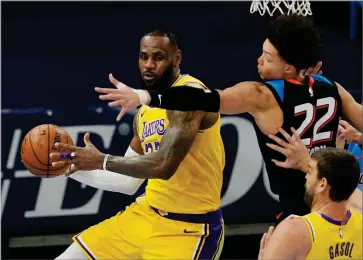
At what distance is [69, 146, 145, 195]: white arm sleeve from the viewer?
5.44m

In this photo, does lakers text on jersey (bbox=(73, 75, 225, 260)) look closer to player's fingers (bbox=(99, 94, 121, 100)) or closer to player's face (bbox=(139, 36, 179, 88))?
player's face (bbox=(139, 36, 179, 88))

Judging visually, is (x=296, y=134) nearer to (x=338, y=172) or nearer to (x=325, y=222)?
(x=338, y=172)

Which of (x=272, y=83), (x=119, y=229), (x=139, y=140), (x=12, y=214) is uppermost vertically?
(x=272, y=83)

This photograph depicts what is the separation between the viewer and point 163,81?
5324 millimetres

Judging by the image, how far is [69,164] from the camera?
4.93 metres

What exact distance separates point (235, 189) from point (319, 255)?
3.54m

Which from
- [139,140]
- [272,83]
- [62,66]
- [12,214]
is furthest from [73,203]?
[272,83]

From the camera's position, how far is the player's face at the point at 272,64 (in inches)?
177

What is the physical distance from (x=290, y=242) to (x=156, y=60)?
6.06ft

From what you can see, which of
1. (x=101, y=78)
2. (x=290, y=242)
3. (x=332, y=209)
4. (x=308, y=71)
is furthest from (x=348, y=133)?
(x=101, y=78)

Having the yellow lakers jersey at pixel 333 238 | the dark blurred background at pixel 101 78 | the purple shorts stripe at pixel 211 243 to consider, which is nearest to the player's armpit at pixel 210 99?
the yellow lakers jersey at pixel 333 238

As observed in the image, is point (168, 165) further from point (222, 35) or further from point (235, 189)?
point (222, 35)

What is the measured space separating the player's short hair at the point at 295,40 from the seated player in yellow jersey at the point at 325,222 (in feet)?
2.00

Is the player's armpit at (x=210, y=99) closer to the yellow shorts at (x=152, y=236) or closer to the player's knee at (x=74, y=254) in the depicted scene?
the yellow shorts at (x=152, y=236)
